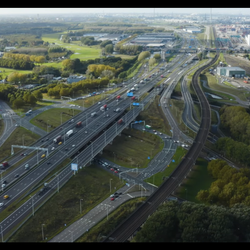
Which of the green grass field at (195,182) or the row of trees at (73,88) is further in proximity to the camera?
the row of trees at (73,88)

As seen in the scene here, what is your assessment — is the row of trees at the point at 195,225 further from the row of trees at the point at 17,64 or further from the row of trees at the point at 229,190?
the row of trees at the point at 17,64

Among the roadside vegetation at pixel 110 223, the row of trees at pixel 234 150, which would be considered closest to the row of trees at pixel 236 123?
the row of trees at pixel 234 150

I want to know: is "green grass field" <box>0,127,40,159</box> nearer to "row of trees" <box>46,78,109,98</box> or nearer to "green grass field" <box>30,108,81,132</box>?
"green grass field" <box>30,108,81,132</box>

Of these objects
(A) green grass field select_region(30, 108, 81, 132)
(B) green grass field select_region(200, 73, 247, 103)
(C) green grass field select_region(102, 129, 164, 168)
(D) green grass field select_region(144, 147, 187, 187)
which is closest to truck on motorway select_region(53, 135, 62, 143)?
(A) green grass field select_region(30, 108, 81, 132)

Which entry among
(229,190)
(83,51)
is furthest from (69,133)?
(83,51)

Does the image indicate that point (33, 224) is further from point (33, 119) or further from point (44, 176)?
point (33, 119)
